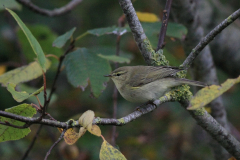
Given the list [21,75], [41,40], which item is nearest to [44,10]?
[41,40]

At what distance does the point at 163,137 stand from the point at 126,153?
976 mm

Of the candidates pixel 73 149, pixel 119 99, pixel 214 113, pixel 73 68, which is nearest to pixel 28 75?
pixel 73 68

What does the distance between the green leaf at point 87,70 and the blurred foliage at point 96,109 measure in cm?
69

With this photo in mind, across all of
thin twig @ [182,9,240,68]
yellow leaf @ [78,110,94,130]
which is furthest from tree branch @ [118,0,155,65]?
yellow leaf @ [78,110,94,130]

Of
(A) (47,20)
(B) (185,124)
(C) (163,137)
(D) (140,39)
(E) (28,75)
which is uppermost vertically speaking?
(D) (140,39)

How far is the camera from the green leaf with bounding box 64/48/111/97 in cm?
285

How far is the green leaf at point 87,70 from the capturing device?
9.34ft

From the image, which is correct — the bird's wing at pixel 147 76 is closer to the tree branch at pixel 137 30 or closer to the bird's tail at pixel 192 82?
the bird's tail at pixel 192 82

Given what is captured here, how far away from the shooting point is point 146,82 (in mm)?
3301

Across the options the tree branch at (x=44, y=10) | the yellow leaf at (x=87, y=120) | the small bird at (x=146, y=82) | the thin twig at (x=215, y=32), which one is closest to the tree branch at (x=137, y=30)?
the small bird at (x=146, y=82)

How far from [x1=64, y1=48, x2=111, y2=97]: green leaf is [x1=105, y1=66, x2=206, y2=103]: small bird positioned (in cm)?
48

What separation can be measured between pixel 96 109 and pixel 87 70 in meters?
2.75

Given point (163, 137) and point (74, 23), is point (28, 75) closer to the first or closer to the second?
point (163, 137)

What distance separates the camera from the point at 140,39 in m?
2.45
